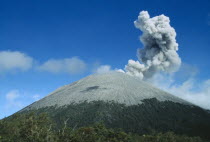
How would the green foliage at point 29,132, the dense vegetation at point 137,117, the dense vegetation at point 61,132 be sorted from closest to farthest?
1. the green foliage at point 29,132
2. the dense vegetation at point 61,132
3. the dense vegetation at point 137,117

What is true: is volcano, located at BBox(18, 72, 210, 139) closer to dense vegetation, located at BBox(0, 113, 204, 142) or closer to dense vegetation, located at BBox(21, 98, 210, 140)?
dense vegetation, located at BBox(21, 98, 210, 140)

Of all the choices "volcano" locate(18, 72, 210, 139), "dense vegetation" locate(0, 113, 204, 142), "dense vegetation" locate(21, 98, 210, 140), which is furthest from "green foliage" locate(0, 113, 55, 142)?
"volcano" locate(18, 72, 210, 139)

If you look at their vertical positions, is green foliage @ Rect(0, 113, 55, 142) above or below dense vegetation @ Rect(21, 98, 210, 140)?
below

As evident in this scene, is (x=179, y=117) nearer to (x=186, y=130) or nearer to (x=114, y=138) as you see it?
(x=186, y=130)

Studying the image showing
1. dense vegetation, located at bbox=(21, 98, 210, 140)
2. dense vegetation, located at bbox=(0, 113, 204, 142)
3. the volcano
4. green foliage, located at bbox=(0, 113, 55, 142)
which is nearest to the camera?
green foliage, located at bbox=(0, 113, 55, 142)

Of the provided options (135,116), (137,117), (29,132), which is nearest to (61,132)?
(29,132)

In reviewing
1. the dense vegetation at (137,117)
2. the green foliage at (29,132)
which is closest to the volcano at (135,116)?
the dense vegetation at (137,117)

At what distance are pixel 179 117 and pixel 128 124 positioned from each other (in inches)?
1588

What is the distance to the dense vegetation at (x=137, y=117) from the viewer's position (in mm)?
159750

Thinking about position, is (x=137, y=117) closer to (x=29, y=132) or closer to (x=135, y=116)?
(x=135, y=116)

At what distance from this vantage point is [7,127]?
78.6 metres

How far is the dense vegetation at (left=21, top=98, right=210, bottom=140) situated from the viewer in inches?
6289

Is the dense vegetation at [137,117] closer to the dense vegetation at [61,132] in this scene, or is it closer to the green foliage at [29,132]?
the dense vegetation at [61,132]

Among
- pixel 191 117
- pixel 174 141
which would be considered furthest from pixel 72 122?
pixel 174 141
